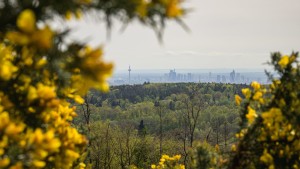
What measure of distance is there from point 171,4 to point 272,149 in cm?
237

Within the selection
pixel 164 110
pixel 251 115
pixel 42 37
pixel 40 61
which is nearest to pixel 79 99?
pixel 40 61

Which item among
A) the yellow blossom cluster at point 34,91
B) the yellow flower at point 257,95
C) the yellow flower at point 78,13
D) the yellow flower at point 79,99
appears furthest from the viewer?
the yellow flower at point 257,95

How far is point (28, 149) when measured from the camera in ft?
7.04

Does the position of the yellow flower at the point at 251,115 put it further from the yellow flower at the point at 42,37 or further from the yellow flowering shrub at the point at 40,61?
the yellow flower at the point at 42,37

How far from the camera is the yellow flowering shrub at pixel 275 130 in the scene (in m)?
3.53

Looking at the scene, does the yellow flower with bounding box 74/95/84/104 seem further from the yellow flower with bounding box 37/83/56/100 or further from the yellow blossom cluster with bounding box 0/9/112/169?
the yellow flower with bounding box 37/83/56/100

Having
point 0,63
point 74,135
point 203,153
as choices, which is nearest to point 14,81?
point 0,63

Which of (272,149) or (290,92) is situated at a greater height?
(290,92)

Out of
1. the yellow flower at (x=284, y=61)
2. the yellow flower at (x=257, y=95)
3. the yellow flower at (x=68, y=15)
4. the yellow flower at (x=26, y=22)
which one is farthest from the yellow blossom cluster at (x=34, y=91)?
the yellow flower at (x=284, y=61)

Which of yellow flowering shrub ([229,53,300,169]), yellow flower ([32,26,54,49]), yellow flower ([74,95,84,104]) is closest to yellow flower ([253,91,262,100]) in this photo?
yellow flowering shrub ([229,53,300,169])

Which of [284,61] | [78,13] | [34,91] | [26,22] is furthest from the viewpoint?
[284,61]

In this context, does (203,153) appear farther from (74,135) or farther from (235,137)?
(74,135)

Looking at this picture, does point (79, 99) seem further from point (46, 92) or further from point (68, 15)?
point (68, 15)

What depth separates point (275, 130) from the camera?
3.67 m
